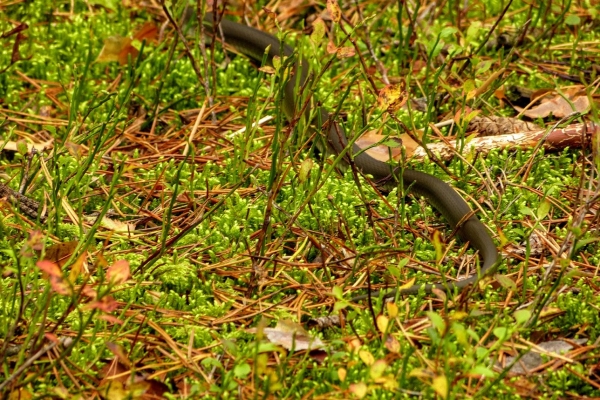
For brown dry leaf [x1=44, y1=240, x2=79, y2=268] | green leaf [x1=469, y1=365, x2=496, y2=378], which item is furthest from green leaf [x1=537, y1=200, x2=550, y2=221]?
brown dry leaf [x1=44, y1=240, x2=79, y2=268]

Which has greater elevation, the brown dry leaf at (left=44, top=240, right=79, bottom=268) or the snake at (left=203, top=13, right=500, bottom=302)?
the snake at (left=203, top=13, right=500, bottom=302)

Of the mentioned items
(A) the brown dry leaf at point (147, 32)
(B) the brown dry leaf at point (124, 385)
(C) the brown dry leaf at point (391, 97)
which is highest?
(C) the brown dry leaf at point (391, 97)

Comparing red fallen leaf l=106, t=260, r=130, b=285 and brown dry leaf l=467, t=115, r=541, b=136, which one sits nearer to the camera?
red fallen leaf l=106, t=260, r=130, b=285

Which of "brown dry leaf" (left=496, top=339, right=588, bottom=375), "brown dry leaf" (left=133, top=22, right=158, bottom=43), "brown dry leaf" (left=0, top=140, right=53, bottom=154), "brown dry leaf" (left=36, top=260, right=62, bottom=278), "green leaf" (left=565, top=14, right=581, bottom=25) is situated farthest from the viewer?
"brown dry leaf" (left=133, top=22, right=158, bottom=43)

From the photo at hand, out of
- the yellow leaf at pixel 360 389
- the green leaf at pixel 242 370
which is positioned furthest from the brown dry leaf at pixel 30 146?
the yellow leaf at pixel 360 389

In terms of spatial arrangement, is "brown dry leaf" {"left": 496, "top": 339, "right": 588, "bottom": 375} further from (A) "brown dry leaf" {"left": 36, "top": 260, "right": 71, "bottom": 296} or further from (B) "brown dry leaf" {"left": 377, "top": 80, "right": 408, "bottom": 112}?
(A) "brown dry leaf" {"left": 36, "top": 260, "right": 71, "bottom": 296}

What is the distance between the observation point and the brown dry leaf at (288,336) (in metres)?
2.33

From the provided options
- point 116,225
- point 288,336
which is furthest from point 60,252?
point 288,336

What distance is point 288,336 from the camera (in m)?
2.36

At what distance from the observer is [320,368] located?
7.36ft

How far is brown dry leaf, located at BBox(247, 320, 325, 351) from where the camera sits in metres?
2.33

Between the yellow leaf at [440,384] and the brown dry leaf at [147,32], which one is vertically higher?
the yellow leaf at [440,384]

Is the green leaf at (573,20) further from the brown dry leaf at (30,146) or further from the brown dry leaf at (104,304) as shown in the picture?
the brown dry leaf at (104,304)

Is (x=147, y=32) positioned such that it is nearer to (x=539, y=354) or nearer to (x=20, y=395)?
(x=20, y=395)
